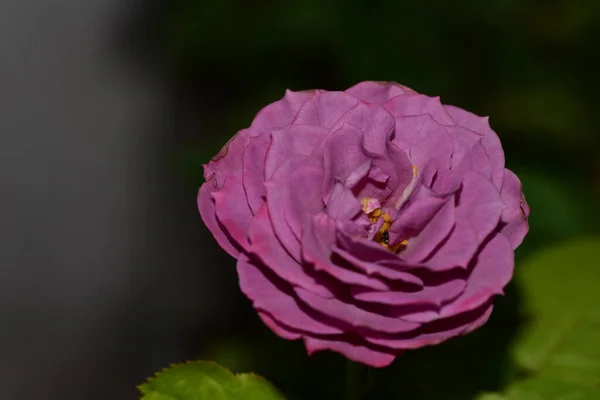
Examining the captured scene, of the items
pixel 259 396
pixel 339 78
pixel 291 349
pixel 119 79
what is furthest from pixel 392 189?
pixel 119 79

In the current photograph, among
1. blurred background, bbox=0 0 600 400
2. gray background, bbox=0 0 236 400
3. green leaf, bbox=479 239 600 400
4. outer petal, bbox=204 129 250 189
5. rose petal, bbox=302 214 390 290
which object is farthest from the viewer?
gray background, bbox=0 0 236 400

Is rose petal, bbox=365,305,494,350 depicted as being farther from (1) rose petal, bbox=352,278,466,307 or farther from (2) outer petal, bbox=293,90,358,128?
(2) outer petal, bbox=293,90,358,128

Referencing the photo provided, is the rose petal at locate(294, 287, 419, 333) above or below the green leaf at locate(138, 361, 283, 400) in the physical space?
above

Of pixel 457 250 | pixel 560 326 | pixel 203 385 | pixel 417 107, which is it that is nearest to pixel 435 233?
pixel 457 250

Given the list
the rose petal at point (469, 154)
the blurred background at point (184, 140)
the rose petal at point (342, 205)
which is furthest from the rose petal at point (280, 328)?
the blurred background at point (184, 140)

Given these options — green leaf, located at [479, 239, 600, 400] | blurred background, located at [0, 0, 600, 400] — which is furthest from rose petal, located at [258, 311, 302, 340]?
blurred background, located at [0, 0, 600, 400]

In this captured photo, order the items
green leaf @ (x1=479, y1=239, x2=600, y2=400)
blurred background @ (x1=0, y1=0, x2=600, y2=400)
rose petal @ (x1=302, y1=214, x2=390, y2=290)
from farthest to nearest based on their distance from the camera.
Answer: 1. blurred background @ (x1=0, y1=0, x2=600, y2=400)
2. green leaf @ (x1=479, y1=239, x2=600, y2=400)
3. rose petal @ (x1=302, y1=214, x2=390, y2=290)

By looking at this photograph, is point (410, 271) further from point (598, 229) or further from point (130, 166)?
point (130, 166)
